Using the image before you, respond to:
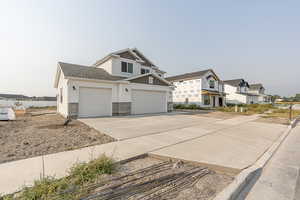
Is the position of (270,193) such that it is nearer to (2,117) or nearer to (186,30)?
(2,117)

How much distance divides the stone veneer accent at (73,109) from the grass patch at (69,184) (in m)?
8.79

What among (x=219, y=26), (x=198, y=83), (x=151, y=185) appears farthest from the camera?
(x=198, y=83)

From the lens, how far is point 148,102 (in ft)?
47.4

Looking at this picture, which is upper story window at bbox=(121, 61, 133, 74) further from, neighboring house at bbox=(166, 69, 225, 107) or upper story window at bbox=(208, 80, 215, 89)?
upper story window at bbox=(208, 80, 215, 89)

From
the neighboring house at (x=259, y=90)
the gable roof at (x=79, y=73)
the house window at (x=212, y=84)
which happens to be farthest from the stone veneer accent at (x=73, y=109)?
the neighboring house at (x=259, y=90)

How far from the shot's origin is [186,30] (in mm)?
14281

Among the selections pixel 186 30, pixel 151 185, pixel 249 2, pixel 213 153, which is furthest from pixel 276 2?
pixel 151 185

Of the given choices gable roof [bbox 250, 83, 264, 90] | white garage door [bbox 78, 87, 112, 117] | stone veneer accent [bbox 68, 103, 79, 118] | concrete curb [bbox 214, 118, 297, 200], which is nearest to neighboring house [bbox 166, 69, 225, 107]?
white garage door [bbox 78, 87, 112, 117]

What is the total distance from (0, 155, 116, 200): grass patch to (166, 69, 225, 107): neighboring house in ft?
79.8

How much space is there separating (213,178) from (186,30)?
15.1m

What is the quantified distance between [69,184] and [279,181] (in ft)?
13.2

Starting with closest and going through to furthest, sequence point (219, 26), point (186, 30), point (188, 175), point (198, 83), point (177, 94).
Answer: point (188, 175)
point (219, 26)
point (186, 30)
point (198, 83)
point (177, 94)

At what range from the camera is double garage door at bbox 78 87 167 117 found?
1088 cm

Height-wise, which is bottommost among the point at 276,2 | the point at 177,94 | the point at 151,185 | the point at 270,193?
the point at 270,193
